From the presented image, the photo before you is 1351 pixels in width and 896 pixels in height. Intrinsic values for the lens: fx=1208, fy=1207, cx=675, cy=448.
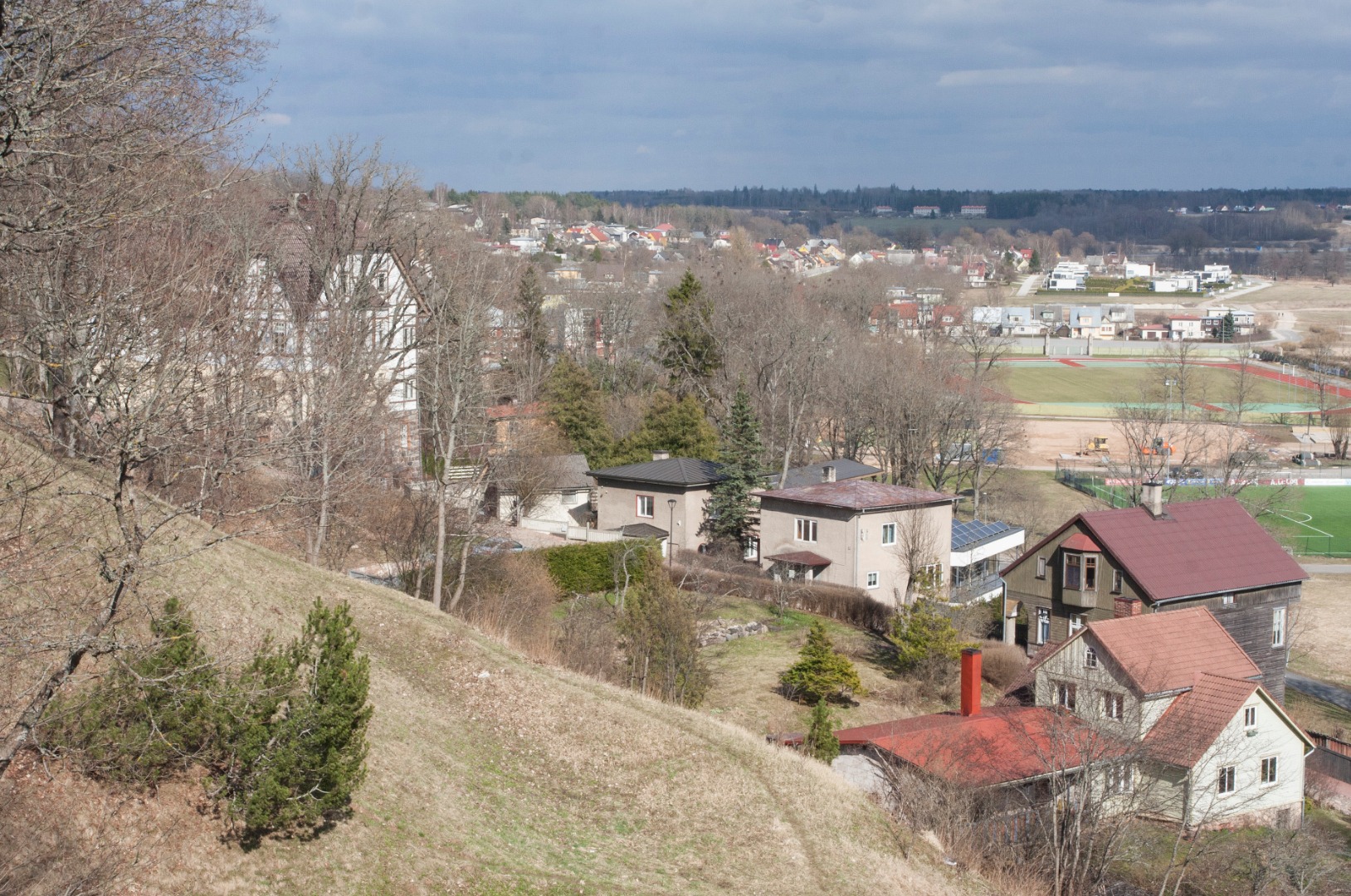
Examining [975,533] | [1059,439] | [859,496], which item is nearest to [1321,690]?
[975,533]

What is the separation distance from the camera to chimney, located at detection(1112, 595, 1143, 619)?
3303cm

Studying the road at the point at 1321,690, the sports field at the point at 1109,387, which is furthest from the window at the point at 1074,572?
the sports field at the point at 1109,387

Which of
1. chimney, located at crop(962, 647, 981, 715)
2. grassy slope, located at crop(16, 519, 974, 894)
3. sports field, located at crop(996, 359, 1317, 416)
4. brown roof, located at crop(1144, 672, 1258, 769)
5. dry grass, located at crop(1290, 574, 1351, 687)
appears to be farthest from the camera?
sports field, located at crop(996, 359, 1317, 416)

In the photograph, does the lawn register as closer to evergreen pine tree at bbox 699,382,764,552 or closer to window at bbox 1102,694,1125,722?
evergreen pine tree at bbox 699,382,764,552

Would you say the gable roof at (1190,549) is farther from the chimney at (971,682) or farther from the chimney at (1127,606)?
the chimney at (971,682)

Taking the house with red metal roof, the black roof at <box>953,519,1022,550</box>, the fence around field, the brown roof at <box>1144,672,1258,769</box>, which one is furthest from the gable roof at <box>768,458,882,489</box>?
the brown roof at <box>1144,672,1258,769</box>

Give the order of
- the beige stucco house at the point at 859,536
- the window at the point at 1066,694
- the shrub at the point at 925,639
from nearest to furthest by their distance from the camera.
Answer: the window at the point at 1066,694, the shrub at the point at 925,639, the beige stucco house at the point at 859,536

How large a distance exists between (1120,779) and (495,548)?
710 inches

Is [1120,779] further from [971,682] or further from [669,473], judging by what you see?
[669,473]

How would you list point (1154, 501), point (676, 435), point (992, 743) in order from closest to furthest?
point (992, 743), point (1154, 501), point (676, 435)

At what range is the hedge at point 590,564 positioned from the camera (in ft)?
117

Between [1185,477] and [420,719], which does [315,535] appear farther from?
[1185,477]

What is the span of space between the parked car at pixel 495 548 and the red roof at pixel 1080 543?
16168 mm

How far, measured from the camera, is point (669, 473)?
46.6m
